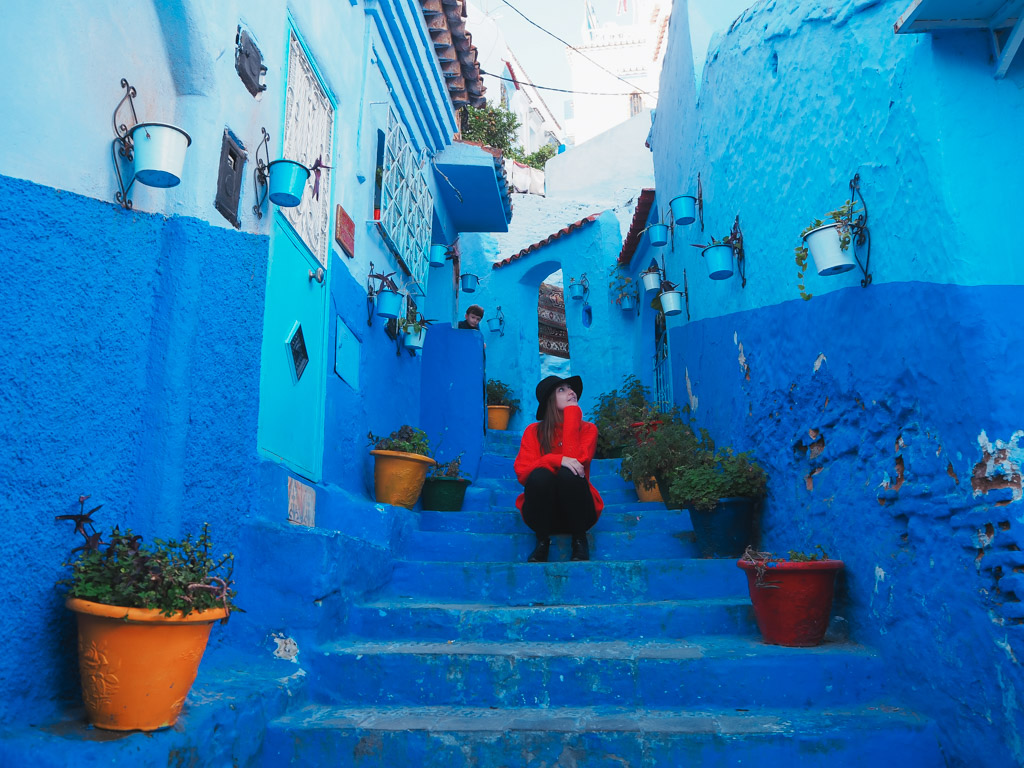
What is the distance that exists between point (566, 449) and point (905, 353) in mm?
2339

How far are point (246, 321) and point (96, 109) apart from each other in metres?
1.02

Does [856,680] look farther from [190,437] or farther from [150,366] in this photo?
[150,366]

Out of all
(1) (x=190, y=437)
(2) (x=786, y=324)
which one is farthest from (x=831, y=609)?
(1) (x=190, y=437)

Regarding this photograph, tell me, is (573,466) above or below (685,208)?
below

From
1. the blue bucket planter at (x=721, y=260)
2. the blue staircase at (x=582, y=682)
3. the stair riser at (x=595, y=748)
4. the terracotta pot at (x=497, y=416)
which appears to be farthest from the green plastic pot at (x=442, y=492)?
the terracotta pot at (x=497, y=416)

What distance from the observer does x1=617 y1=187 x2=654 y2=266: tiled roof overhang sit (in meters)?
9.76

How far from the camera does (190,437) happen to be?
318 cm

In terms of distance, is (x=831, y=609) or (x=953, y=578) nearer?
(x=953, y=578)

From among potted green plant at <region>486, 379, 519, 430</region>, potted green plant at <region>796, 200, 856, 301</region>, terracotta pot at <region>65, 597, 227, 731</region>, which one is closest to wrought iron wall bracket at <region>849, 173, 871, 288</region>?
potted green plant at <region>796, 200, 856, 301</region>

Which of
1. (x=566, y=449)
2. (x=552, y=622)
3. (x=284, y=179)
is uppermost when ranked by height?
(x=284, y=179)

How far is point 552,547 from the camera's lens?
4902 mm

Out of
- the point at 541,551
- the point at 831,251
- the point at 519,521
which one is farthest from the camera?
the point at 519,521

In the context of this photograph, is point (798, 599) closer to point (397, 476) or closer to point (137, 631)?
point (137, 631)

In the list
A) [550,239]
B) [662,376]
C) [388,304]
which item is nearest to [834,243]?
[388,304]
